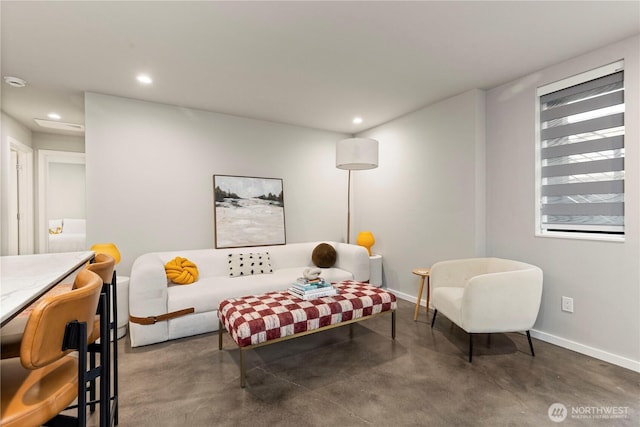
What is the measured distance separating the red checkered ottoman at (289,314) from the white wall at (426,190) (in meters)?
1.25

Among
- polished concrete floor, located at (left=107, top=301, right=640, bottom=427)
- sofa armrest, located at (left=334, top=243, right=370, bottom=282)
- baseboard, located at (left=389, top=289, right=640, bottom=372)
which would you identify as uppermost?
sofa armrest, located at (left=334, top=243, right=370, bottom=282)

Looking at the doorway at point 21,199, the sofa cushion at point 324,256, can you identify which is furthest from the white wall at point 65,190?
the sofa cushion at point 324,256

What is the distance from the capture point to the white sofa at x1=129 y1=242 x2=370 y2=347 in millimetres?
2570

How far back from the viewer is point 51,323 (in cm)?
85

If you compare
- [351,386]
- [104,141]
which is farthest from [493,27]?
[104,141]

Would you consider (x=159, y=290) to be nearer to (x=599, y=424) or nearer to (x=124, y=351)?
(x=124, y=351)

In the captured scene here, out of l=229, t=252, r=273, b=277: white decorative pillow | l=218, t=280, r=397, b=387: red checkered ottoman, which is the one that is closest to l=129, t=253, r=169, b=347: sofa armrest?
l=218, t=280, r=397, b=387: red checkered ottoman

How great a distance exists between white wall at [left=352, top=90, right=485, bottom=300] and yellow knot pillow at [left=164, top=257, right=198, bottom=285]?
2.55m

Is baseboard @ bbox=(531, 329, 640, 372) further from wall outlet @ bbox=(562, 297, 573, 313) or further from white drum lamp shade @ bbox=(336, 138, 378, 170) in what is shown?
white drum lamp shade @ bbox=(336, 138, 378, 170)

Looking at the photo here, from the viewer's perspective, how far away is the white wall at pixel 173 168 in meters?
3.22

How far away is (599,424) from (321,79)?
10.4 ft

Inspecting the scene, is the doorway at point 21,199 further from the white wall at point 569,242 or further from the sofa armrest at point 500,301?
the white wall at point 569,242

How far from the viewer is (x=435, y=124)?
3561mm

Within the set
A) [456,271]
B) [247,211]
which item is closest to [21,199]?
[247,211]
